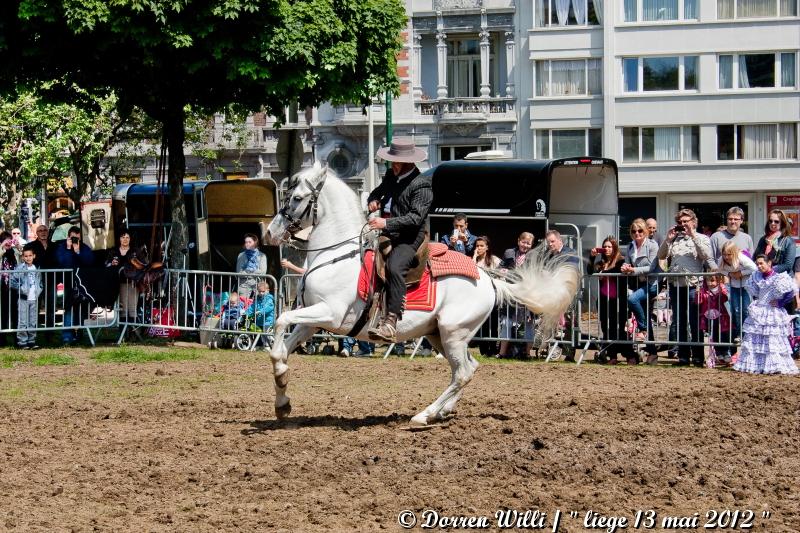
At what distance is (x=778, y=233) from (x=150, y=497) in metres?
11.3

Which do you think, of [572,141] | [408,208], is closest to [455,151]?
[572,141]

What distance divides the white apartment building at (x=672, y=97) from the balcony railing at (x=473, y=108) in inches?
37.1

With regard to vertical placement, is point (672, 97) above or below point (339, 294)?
above

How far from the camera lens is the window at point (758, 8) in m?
50.2

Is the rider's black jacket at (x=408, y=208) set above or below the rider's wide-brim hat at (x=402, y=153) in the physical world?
below

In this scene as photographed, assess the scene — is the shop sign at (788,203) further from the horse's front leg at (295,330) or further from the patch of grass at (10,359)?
the horse's front leg at (295,330)

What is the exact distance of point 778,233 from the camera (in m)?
16.6

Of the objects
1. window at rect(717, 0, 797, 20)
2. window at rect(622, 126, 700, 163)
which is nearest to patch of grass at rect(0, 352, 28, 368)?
window at rect(622, 126, 700, 163)

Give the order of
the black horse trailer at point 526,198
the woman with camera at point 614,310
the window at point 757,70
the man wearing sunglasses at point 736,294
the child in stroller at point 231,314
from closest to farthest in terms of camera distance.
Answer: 1. the man wearing sunglasses at point 736,294
2. the woman with camera at point 614,310
3. the child in stroller at point 231,314
4. the black horse trailer at point 526,198
5. the window at point 757,70

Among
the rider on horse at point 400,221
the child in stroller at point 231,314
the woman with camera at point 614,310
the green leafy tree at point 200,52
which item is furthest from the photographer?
the child in stroller at point 231,314

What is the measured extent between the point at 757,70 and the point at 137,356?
39622mm

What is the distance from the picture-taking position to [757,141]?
164 feet

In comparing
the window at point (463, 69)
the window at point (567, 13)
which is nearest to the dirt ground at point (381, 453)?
the window at point (567, 13)

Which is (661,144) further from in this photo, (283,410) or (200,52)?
(283,410)
